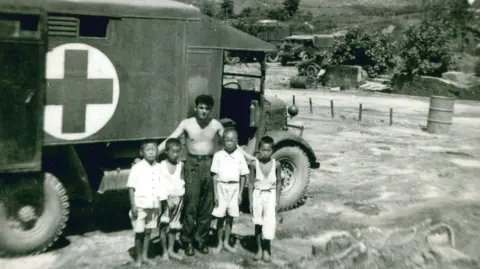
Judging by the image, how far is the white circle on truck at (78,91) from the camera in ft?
18.5

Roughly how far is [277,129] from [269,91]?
16.4 metres

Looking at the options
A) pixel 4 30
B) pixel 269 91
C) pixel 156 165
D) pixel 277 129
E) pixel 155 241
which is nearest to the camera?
pixel 4 30

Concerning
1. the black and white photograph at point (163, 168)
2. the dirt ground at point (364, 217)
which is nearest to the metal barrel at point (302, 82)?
the dirt ground at point (364, 217)

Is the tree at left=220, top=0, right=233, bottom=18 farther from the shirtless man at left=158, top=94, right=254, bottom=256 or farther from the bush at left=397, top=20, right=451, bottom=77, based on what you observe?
the shirtless man at left=158, top=94, right=254, bottom=256

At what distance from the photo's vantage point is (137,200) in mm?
5348

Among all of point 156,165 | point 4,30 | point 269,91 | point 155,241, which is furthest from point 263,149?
point 269,91

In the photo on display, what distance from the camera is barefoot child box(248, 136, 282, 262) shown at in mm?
5664

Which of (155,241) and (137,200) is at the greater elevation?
(137,200)

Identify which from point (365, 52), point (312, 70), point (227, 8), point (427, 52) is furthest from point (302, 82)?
point (227, 8)

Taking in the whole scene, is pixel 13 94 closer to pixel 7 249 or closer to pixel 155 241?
pixel 7 249

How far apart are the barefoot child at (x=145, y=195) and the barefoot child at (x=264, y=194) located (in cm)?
96

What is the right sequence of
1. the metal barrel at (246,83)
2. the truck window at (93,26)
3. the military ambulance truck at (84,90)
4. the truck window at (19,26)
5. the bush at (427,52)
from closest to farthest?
the truck window at (19,26), the military ambulance truck at (84,90), the truck window at (93,26), the metal barrel at (246,83), the bush at (427,52)

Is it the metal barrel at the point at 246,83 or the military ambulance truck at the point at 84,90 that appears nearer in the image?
the military ambulance truck at the point at 84,90

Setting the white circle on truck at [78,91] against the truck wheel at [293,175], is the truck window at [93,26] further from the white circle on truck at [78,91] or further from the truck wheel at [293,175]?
the truck wheel at [293,175]
